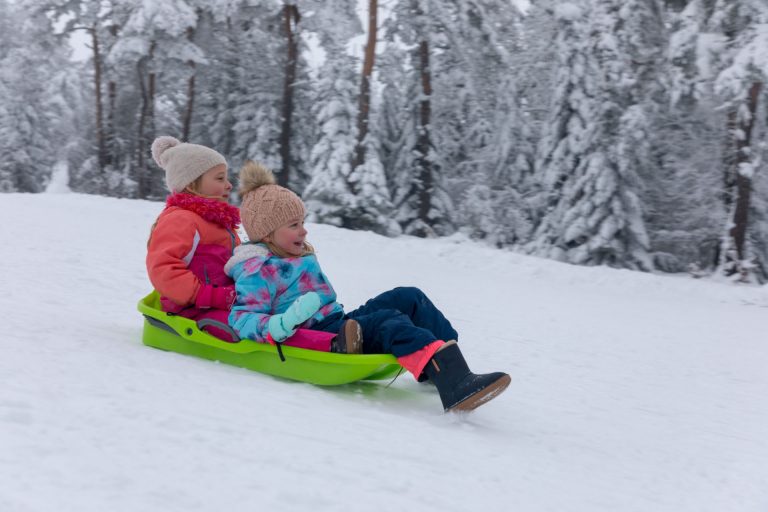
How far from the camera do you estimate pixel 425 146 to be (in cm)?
1884

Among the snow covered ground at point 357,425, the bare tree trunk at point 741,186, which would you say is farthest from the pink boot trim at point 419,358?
the bare tree trunk at point 741,186

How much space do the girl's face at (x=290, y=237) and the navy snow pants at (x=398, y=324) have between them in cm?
44

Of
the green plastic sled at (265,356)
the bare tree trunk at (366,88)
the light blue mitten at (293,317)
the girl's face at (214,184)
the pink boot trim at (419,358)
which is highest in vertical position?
the bare tree trunk at (366,88)

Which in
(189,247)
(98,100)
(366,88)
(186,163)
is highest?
(366,88)

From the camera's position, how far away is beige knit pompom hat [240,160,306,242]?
3.69 m

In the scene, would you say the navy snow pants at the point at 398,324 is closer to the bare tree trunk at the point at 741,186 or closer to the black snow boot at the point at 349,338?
the black snow boot at the point at 349,338

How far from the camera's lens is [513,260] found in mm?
12422

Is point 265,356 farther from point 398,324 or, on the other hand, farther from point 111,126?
point 111,126

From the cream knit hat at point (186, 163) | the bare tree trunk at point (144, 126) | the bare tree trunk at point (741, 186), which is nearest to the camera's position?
the cream knit hat at point (186, 163)

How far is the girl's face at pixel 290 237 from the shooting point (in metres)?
3.71

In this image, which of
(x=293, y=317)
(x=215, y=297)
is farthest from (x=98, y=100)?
(x=293, y=317)

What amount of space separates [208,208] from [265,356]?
984mm

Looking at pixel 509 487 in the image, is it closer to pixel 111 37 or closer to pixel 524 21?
pixel 524 21

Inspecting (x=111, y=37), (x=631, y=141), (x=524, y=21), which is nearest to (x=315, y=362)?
(x=631, y=141)
